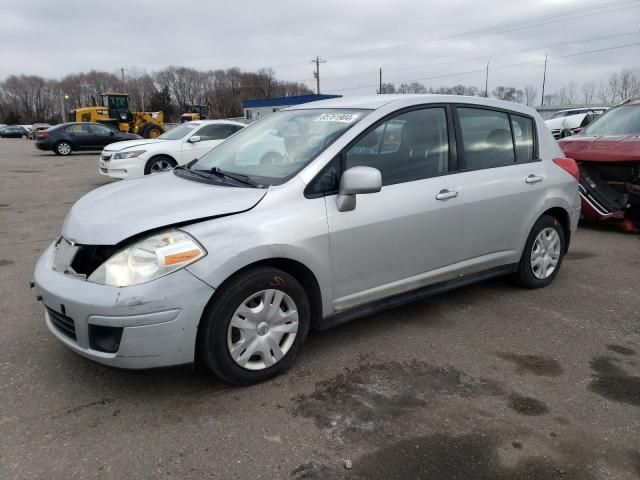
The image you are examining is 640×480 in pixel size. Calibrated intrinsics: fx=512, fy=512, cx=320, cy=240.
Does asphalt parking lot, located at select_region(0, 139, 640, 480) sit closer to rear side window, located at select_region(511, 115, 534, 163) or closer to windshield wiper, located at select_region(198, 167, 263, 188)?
windshield wiper, located at select_region(198, 167, 263, 188)

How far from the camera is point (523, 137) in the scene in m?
4.48

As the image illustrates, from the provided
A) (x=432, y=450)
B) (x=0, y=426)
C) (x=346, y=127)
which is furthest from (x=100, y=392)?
(x=346, y=127)

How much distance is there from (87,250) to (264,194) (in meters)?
1.04

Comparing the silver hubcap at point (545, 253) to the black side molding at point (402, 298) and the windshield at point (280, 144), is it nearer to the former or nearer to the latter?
the black side molding at point (402, 298)

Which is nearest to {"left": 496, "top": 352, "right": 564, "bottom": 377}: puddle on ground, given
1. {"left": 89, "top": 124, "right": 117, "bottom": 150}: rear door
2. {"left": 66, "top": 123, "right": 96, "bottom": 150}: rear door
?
{"left": 89, "top": 124, "right": 117, "bottom": 150}: rear door

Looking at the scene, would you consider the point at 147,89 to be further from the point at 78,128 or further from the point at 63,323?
the point at 63,323

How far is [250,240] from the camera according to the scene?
2.82 metres

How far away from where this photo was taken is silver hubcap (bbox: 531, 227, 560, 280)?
4.58 meters

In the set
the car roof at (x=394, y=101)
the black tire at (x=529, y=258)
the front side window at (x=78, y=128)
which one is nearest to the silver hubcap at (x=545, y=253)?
the black tire at (x=529, y=258)

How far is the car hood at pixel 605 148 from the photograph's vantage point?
674 cm

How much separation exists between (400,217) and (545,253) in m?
1.97

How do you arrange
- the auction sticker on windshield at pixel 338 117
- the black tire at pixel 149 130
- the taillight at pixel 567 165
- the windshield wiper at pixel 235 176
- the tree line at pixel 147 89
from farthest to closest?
the tree line at pixel 147 89, the black tire at pixel 149 130, the taillight at pixel 567 165, the auction sticker on windshield at pixel 338 117, the windshield wiper at pixel 235 176

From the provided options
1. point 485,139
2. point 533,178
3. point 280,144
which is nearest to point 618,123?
point 533,178

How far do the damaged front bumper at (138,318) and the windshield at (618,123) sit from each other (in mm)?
7192
